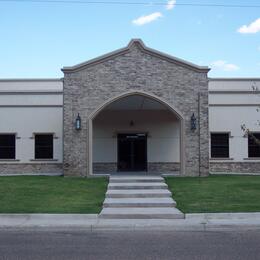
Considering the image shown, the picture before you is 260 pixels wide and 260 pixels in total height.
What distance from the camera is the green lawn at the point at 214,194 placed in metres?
15.9

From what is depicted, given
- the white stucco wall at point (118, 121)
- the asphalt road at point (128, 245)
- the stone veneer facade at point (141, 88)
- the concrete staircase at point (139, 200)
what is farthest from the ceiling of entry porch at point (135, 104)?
the asphalt road at point (128, 245)

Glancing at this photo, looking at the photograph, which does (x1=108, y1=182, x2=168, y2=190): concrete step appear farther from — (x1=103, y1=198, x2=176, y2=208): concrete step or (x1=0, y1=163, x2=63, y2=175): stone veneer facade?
(x1=0, y1=163, x2=63, y2=175): stone veneer facade

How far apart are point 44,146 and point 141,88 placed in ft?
28.6

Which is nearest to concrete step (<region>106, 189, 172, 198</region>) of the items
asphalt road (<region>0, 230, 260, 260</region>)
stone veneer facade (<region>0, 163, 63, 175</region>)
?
asphalt road (<region>0, 230, 260, 260</region>)

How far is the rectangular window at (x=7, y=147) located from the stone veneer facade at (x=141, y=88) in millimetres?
6847

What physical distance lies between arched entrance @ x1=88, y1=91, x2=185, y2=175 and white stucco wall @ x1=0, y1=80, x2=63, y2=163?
2.45 m

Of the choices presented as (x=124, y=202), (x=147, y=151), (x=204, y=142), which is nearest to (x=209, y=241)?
(x=124, y=202)

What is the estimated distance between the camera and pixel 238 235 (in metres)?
11.9

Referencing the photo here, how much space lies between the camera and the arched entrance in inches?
1198

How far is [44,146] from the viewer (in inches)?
1208

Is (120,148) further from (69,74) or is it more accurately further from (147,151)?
(69,74)

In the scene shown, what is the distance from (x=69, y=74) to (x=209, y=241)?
53.0 feet

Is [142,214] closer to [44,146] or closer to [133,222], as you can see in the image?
[133,222]

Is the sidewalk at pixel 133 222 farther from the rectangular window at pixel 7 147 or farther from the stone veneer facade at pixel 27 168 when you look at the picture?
the rectangular window at pixel 7 147
